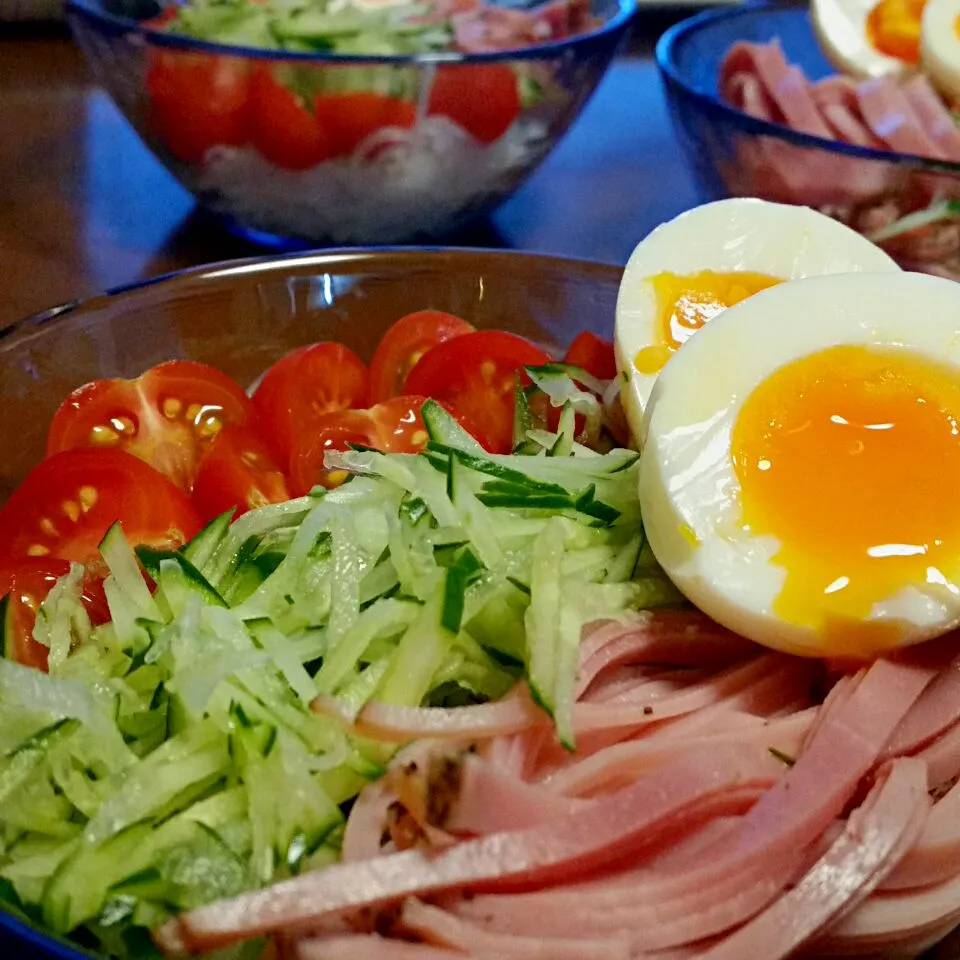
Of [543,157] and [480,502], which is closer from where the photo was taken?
[480,502]

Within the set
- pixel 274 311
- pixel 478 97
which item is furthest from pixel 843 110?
pixel 274 311

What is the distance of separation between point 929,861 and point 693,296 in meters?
0.73

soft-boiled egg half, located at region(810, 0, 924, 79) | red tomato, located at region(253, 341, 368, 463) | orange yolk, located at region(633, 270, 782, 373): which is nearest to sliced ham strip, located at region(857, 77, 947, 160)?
soft-boiled egg half, located at region(810, 0, 924, 79)

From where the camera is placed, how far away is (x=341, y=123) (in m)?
1.82

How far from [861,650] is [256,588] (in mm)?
575

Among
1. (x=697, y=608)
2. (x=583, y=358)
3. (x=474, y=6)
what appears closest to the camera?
(x=697, y=608)

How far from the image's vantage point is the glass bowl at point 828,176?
1.70m

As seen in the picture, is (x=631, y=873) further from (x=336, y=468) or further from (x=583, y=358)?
(x=583, y=358)

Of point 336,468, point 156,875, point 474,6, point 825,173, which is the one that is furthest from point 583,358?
point 474,6

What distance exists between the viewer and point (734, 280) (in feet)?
4.25

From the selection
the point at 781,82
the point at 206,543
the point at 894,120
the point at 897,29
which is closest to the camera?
the point at 206,543

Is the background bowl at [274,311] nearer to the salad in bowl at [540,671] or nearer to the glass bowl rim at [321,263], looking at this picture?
the glass bowl rim at [321,263]

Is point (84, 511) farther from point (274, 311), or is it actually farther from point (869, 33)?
point (869, 33)

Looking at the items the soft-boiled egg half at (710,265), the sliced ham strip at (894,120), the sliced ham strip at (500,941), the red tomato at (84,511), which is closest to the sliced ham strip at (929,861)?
the sliced ham strip at (500,941)
